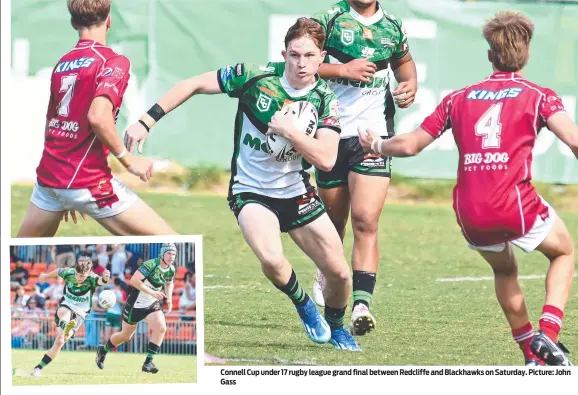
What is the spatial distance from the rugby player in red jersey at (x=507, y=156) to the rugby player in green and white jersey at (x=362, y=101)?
4.08ft

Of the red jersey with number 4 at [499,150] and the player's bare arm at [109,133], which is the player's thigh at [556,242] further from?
the player's bare arm at [109,133]

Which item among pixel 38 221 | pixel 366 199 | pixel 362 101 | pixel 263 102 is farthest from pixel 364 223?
pixel 38 221

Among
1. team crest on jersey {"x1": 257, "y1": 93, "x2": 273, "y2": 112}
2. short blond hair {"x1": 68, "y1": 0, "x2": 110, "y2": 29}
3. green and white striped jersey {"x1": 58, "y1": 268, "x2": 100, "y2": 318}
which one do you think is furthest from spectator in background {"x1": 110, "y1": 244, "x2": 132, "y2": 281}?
short blond hair {"x1": 68, "y1": 0, "x2": 110, "y2": 29}

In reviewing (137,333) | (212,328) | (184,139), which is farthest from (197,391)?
(184,139)

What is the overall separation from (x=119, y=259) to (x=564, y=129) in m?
2.71

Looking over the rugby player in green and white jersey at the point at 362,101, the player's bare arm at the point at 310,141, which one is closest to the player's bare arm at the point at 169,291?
the player's bare arm at the point at 310,141

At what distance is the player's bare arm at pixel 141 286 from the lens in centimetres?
688

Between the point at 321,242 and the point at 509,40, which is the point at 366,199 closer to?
the point at 321,242

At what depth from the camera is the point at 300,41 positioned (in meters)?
6.62

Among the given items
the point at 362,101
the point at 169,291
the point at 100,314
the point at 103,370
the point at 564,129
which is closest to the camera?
the point at 564,129

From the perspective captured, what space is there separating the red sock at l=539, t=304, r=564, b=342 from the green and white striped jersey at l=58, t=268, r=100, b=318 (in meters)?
2.62

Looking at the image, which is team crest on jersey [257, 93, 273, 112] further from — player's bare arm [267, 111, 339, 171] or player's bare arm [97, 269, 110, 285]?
player's bare arm [97, 269, 110, 285]

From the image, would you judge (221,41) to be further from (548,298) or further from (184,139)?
(548,298)

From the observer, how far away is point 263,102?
22.4ft
